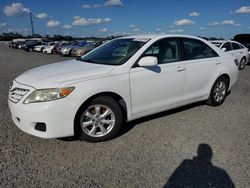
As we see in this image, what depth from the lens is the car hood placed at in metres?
3.59

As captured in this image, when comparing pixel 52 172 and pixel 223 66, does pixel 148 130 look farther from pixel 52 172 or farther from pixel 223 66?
pixel 223 66

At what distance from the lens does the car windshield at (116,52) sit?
4301mm

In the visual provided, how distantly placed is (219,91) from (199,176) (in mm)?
3166

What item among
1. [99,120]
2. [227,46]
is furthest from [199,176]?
[227,46]

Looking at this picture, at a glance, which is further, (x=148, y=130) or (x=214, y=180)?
(x=148, y=130)

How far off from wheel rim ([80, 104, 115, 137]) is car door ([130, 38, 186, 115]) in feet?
1.48

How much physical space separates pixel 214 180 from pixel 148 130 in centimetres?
163

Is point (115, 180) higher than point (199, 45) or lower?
lower

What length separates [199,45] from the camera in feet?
17.5

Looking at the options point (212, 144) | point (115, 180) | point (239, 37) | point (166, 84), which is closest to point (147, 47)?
point (166, 84)

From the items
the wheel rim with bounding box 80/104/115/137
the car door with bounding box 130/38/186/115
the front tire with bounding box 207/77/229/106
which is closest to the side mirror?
the car door with bounding box 130/38/186/115

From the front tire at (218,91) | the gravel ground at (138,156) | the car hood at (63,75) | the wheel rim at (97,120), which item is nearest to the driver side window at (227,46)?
the front tire at (218,91)

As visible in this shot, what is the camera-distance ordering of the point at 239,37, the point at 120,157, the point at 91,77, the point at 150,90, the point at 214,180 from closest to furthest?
the point at 214,180 → the point at 120,157 → the point at 91,77 → the point at 150,90 → the point at 239,37

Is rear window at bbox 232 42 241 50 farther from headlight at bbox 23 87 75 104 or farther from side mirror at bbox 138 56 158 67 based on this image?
headlight at bbox 23 87 75 104
